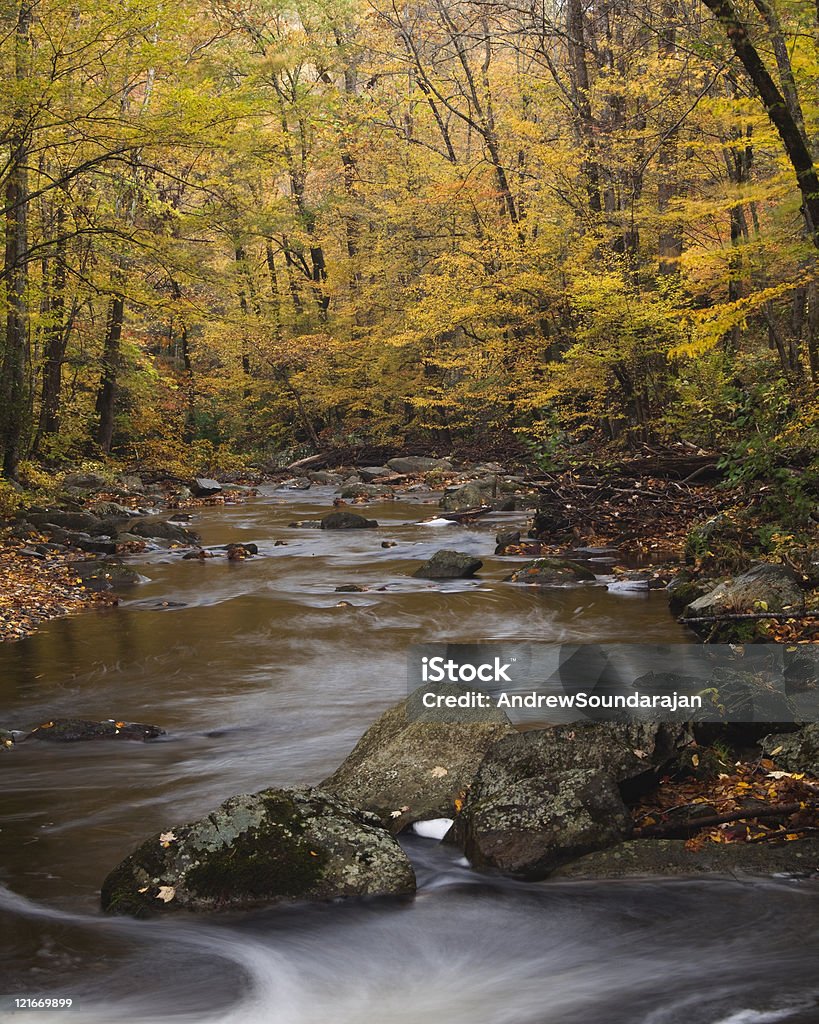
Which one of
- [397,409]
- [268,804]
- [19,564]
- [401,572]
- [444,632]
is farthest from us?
[397,409]

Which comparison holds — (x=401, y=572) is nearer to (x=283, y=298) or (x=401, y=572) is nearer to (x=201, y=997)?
(x=201, y=997)

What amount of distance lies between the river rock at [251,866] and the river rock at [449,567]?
27.4ft

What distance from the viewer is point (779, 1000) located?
345cm

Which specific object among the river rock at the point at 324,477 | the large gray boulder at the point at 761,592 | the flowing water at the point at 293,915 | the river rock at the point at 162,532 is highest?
the river rock at the point at 324,477

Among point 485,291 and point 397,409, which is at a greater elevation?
point 485,291

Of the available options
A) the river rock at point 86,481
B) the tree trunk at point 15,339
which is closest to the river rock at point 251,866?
the tree trunk at point 15,339

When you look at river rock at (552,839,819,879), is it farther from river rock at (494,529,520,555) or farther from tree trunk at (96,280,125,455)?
tree trunk at (96,280,125,455)

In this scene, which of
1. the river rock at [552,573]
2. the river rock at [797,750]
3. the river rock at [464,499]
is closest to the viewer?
the river rock at [797,750]

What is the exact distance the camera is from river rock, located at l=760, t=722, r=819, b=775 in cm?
467

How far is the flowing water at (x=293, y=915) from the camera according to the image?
368 centimetres

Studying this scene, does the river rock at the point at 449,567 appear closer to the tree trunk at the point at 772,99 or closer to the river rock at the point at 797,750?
the tree trunk at the point at 772,99

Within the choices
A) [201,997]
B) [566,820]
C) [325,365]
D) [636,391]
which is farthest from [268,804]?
[325,365]

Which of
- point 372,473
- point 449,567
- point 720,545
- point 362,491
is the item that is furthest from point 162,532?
point 372,473

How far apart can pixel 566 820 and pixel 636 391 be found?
15120 mm
